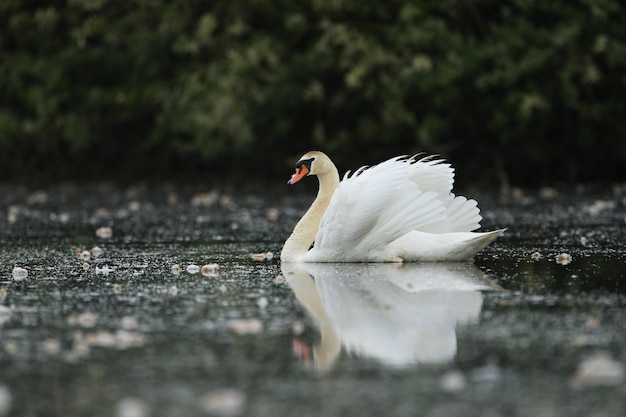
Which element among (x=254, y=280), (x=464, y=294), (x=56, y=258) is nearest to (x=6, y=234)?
(x=56, y=258)

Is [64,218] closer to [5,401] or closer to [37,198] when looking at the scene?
[37,198]

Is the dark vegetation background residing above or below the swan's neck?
above

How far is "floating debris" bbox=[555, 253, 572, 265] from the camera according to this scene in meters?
7.81

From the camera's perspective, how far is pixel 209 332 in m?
5.32

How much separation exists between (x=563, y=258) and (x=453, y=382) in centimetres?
403

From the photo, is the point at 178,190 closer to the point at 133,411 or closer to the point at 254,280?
the point at 254,280

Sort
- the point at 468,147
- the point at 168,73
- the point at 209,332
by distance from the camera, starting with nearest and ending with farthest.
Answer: the point at 209,332 < the point at 468,147 < the point at 168,73

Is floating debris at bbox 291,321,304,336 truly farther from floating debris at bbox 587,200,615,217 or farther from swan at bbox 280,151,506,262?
floating debris at bbox 587,200,615,217

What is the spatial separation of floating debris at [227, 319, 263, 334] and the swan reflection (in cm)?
31

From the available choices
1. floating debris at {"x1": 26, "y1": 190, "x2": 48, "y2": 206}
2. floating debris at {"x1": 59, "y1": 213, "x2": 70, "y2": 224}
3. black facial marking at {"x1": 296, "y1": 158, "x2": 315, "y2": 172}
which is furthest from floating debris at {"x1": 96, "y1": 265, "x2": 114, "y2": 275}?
floating debris at {"x1": 26, "y1": 190, "x2": 48, "y2": 206}

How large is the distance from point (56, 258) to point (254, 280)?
2.29 metres

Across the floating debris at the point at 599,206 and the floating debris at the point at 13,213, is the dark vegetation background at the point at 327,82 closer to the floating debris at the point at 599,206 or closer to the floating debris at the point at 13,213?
the floating debris at the point at 599,206

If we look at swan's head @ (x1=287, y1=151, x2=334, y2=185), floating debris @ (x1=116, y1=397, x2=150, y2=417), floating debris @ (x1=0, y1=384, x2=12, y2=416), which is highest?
swan's head @ (x1=287, y1=151, x2=334, y2=185)

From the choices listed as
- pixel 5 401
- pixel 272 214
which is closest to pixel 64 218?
pixel 272 214
